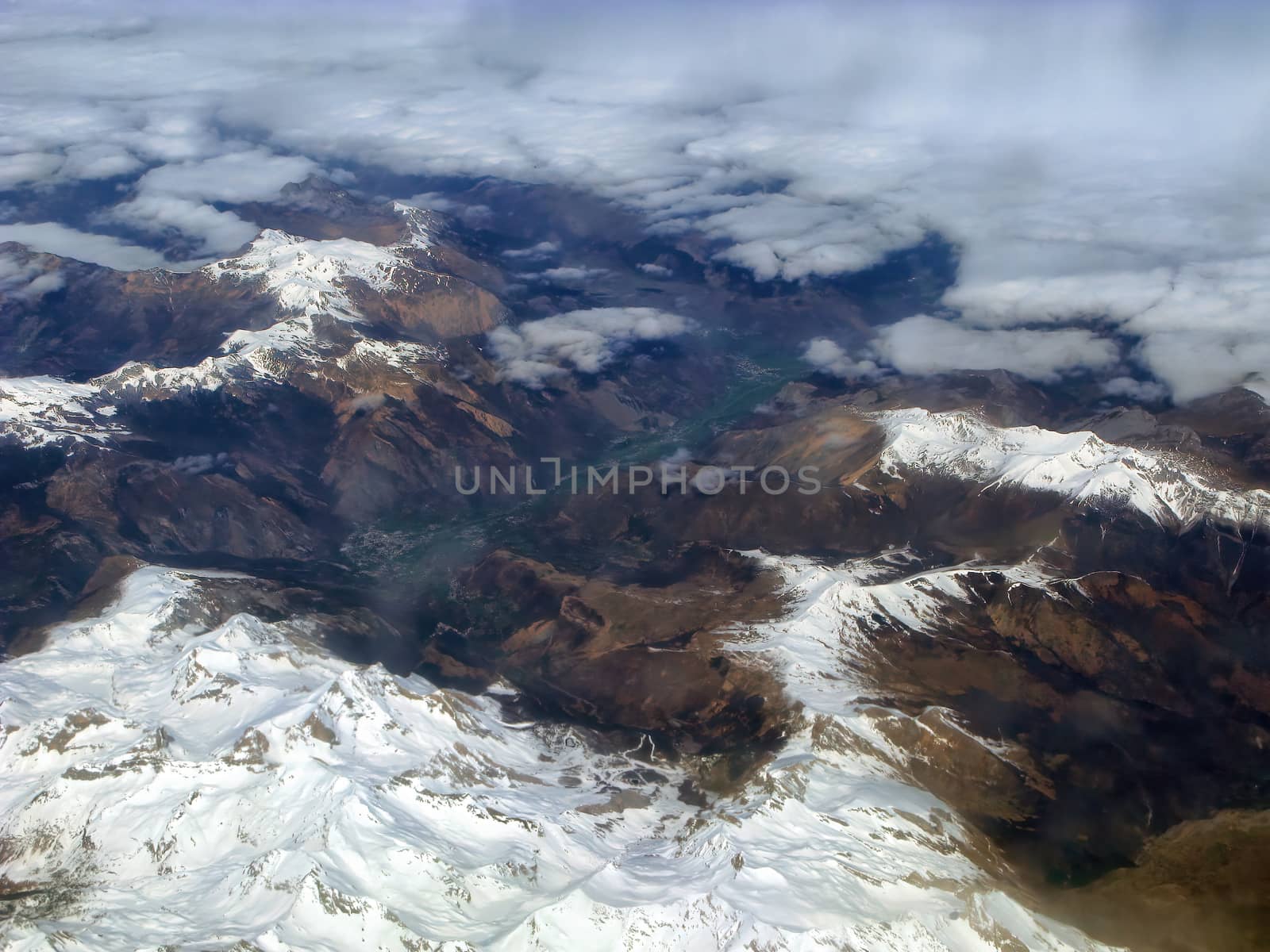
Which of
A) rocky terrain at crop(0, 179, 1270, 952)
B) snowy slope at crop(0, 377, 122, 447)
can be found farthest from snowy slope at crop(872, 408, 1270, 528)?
snowy slope at crop(0, 377, 122, 447)

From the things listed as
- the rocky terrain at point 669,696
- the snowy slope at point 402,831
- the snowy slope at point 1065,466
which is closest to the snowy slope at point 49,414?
the rocky terrain at point 669,696

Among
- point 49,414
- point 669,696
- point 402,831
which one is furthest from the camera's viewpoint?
point 49,414

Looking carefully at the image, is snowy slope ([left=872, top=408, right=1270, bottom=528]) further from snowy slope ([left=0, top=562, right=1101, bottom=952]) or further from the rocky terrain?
snowy slope ([left=0, top=562, right=1101, bottom=952])

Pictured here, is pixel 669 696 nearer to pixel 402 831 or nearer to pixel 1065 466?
pixel 402 831

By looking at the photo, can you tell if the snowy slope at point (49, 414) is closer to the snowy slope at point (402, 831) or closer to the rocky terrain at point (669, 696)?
the rocky terrain at point (669, 696)

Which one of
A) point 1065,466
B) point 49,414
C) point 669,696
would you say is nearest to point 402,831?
point 669,696

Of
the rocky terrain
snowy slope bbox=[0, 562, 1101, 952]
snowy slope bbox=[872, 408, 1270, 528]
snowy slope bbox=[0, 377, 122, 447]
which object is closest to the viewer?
snowy slope bbox=[0, 562, 1101, 952]

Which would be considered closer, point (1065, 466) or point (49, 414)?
point (1065, 466)
